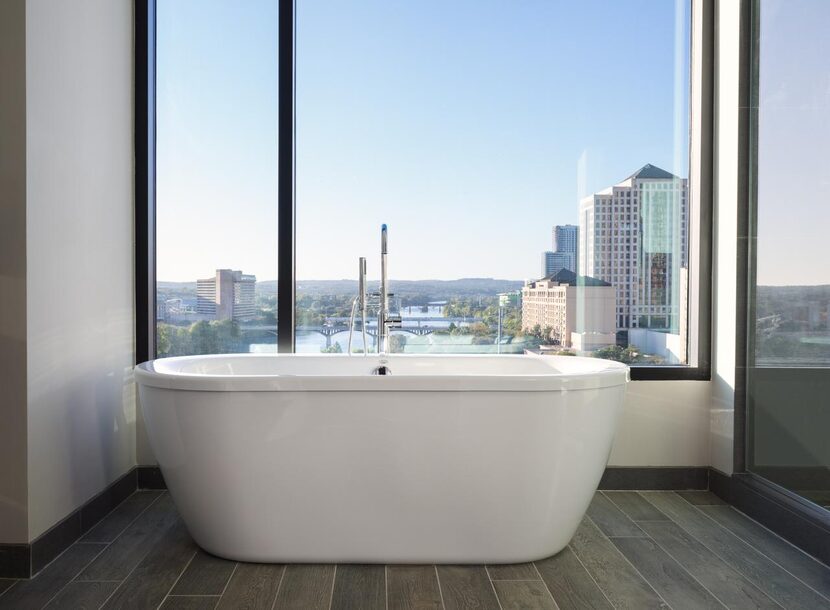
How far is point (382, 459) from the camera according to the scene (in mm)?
2053

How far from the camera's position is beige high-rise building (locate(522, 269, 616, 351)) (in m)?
3.15

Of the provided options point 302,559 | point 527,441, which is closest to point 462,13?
point 527,441

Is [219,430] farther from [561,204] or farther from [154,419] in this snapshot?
[561,204]

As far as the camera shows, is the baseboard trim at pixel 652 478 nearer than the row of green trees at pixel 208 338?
Yes

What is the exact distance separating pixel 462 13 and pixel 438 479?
2.21 m

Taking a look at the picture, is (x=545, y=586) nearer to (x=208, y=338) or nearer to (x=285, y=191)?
(x=208, y=338)

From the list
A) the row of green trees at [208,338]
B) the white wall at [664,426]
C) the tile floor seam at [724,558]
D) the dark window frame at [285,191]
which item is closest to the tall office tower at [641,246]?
the dark window frame at [285,191]

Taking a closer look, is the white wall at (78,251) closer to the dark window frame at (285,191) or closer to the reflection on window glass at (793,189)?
the dark window frame at (285,191)

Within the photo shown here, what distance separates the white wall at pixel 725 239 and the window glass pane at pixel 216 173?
6.73 feet

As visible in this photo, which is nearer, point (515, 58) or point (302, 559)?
point (302, 559)

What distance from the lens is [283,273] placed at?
3.10 m

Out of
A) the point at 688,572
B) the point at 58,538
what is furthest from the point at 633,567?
the point at 58,538

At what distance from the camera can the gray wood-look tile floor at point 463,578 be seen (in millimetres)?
1891

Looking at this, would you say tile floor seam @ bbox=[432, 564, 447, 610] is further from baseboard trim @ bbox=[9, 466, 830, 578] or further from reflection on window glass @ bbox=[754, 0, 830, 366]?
reflection on window glass @ bbox=[754, 0, 830, 366]
